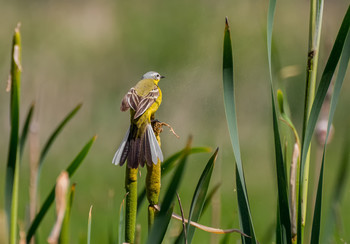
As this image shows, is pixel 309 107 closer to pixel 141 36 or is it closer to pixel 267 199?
pixel 267 199

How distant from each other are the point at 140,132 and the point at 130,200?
0.06 metres

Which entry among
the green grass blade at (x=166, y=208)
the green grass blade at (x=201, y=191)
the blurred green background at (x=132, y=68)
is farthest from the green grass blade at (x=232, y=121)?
the blurred green background at (x=132, y=68)

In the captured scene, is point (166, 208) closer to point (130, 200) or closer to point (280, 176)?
point (130, 200)

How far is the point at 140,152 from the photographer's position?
0.57m

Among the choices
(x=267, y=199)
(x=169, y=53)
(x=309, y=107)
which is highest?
(x=169, y=53)

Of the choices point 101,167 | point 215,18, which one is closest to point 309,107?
point 101,167

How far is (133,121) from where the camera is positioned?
60cm

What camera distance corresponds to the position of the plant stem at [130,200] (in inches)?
22.7

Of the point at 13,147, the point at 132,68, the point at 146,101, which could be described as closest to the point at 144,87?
the point at 146,101

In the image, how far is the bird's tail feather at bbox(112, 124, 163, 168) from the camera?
0.57m

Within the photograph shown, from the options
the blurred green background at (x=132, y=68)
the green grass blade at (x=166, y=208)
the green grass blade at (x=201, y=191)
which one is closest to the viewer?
the green grass blade at (x=166, y=208)

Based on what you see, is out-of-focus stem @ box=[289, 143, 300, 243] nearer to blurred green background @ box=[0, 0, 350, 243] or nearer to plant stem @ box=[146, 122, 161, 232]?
plant stem @ box=[146, 122, 161, 232]

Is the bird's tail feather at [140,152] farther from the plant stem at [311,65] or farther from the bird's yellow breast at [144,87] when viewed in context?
the plant stem at [311,65]

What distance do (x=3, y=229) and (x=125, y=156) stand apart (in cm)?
19
